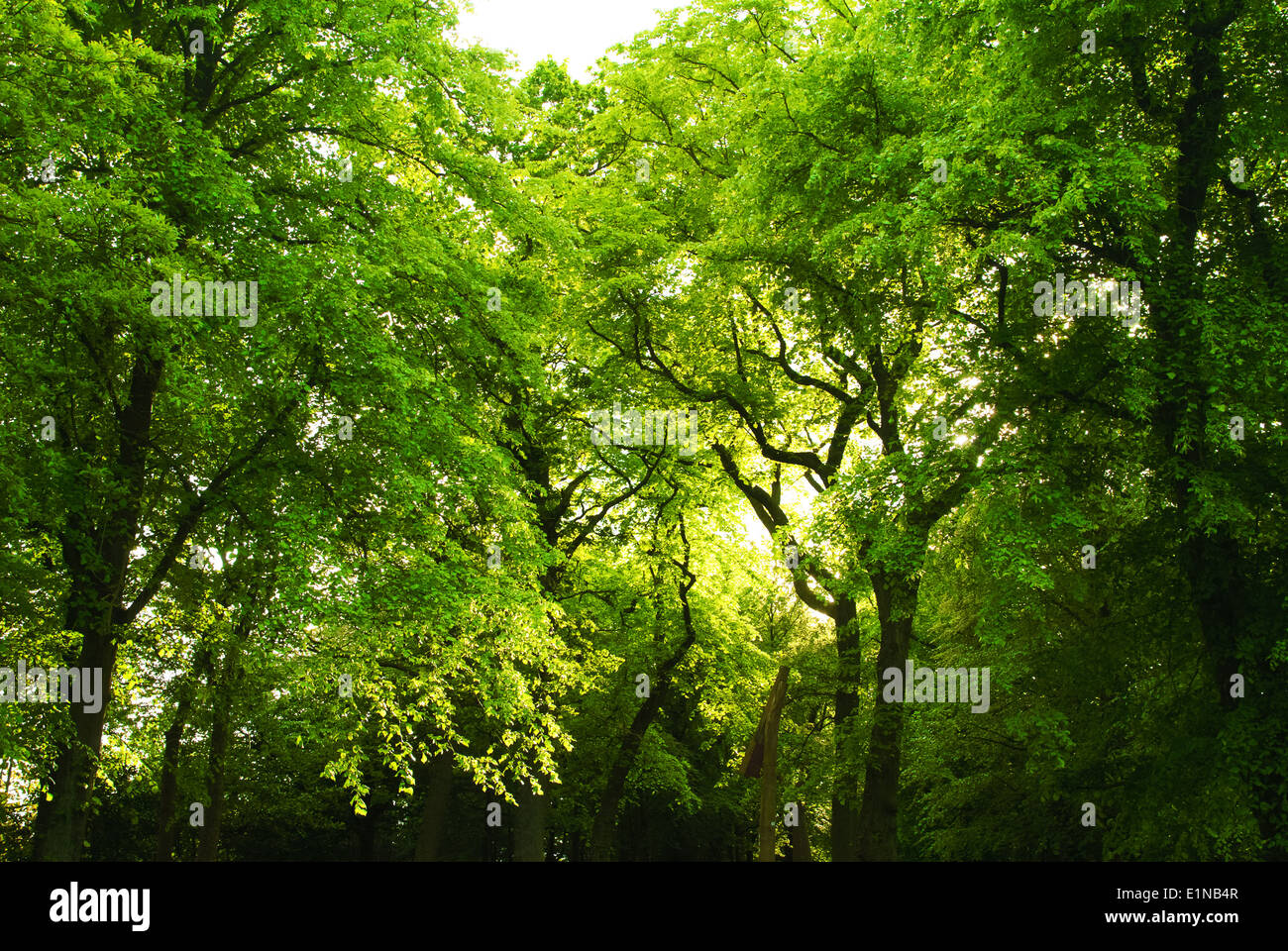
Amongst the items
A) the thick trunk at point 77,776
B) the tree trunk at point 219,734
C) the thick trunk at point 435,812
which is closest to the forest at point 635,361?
the thick trunk at point 77,776

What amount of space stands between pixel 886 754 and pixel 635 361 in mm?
9115

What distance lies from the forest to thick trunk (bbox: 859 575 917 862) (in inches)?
2.9

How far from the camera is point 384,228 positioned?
14.1m

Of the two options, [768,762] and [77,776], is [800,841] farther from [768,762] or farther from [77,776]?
[77,776]

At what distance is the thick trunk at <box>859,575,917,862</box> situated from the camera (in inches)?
659

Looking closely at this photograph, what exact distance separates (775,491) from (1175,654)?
385 inches

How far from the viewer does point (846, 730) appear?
19531 millimetres

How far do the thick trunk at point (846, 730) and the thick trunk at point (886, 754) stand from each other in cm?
131

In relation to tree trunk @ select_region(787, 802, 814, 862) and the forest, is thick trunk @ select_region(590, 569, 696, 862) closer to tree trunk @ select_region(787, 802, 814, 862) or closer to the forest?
the forest

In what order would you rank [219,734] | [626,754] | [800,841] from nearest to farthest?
[219,734] → [626,754] → [800,841]

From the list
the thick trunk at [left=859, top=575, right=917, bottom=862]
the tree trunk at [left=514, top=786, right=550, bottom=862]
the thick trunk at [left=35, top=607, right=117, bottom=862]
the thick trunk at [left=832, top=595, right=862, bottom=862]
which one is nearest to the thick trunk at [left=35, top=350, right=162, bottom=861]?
the thick trunk at [left=35, top=607, right=117, bottom=862]

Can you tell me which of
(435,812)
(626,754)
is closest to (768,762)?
(626,754)
